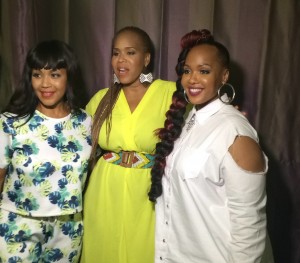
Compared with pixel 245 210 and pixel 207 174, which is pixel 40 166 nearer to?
pixel 207 174

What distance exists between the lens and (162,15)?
158cm

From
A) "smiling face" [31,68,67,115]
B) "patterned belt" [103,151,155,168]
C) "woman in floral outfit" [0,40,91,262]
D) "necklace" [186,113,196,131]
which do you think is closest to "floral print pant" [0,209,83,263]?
"woman in floral outfit" [0,40,91,262]

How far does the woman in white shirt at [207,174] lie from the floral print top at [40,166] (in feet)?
1.05

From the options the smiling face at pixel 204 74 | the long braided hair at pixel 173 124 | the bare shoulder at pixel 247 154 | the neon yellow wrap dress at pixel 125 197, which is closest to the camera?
the bare shoulder at pixel 247 154

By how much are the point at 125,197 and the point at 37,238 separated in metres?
0.37

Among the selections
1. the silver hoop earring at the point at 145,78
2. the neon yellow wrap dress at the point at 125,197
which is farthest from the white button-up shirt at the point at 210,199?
the silver hoop earring at the point at 145,78

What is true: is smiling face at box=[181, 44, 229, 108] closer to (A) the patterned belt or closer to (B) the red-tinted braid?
(B) the red-tinted braid

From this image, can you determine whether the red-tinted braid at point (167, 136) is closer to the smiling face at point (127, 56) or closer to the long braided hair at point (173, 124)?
the long braided hair at point (173, 124)

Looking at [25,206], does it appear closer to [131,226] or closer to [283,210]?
[131,226]

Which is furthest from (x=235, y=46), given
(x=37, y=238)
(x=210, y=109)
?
(x=37, y=238)

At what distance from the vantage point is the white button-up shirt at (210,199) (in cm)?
104

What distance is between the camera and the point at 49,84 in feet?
4.33

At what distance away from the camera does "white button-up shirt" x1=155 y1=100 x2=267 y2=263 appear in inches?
40.9

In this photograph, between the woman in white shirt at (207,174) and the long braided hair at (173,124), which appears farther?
the long braided hair at (173,124)
